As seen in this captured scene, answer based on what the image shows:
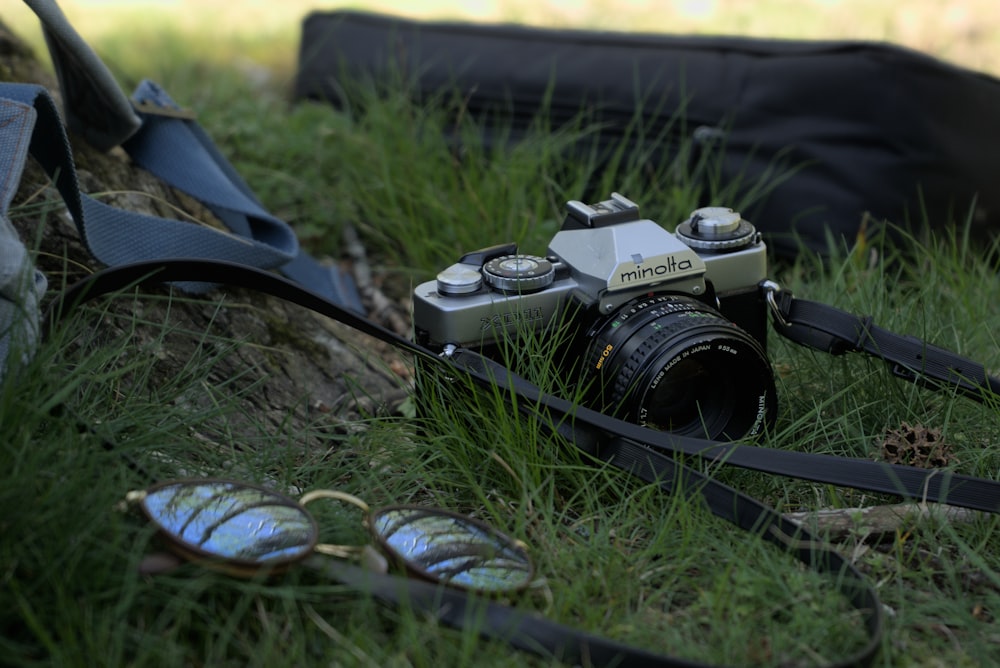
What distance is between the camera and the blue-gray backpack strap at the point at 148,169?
6.12 ft

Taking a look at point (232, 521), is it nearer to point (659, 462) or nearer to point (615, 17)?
point (659, 462)

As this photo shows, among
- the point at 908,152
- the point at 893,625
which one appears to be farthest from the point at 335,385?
the point at 908,152

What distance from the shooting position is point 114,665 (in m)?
1.16

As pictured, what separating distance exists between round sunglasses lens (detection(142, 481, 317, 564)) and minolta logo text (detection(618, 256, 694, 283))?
0.70 m

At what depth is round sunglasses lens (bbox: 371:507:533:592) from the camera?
1354 millimetres

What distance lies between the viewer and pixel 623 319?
173 centimetres

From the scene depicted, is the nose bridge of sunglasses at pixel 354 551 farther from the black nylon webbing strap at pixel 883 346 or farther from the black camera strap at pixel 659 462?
the black nylon webbing strap at pixel 883 346

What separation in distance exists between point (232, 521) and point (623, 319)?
0.73 meters

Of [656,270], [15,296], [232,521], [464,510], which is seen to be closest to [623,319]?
[656,270]

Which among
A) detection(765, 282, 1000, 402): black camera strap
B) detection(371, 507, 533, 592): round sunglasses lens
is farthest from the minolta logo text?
detection(371, 507, 533, 592): round sunglasses lens

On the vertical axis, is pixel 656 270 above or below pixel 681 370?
above

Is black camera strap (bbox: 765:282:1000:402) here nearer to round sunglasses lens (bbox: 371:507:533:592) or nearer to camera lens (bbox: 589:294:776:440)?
camera lens (bbox: 589:294:776:440)

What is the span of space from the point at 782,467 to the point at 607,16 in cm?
475

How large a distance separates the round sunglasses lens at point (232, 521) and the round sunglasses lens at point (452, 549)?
0.12m
